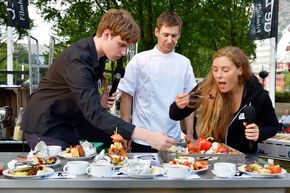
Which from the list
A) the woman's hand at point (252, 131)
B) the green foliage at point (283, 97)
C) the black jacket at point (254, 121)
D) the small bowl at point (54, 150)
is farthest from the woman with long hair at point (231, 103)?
the green foliage at point (283, 97)

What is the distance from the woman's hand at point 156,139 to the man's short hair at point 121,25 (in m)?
0.63

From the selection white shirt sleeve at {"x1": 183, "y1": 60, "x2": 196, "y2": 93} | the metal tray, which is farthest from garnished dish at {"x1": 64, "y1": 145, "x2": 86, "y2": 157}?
white shirt sleeve at {"x1": 183, "y1": 60, "x2": 196, "y2": 93}

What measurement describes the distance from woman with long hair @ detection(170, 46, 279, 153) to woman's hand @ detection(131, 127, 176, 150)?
64 cm

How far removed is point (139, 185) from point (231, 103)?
4.29 feet

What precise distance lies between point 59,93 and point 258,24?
7.94m

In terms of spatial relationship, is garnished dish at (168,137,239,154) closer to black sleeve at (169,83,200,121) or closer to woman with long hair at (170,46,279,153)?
woman with long hair at (170,46,279,153)

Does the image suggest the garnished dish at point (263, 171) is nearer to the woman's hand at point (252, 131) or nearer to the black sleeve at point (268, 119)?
the woman's hand at point (252, 131)

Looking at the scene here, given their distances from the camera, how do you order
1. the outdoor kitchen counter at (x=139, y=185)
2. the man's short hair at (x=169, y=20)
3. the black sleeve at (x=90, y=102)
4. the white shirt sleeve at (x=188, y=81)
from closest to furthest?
1. the outdoor kitchen counter at (x=139, y=185)
2. the black sleeve at (x=90, y=102)
3. the man's short hair at (x=169, y=20)
4. the white shirt sleeve at (x=188, y=81)

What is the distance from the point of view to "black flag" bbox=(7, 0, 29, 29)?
8781 millimetres

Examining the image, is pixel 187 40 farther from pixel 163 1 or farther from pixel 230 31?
pixel 230 31

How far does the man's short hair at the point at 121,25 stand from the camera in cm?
212

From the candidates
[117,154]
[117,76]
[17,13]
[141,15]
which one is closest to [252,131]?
[117,154]

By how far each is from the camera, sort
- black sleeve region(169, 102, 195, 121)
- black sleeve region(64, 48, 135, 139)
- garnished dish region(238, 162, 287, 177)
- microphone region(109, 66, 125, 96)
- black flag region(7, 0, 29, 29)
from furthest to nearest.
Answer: black flag region(7, 0, 29, 29) < black sleeve region(169, 102, 195, 121) < microphone region(109, 66, 125, 96) < black sleeve region(64, 48, 135, 139) < garnished dish region(238, 162, 287, 177)

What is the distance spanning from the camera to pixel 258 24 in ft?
29.3
